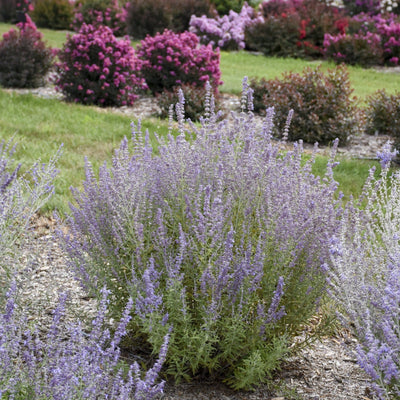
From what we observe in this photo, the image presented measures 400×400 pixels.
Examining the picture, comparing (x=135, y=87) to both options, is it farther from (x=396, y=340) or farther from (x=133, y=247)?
(x=396, y=340)

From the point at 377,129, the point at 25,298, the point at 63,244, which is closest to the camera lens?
the point at 63,244

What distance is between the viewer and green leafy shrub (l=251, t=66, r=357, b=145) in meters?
8.12

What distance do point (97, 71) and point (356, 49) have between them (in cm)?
855

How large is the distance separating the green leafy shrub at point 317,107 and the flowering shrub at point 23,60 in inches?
197

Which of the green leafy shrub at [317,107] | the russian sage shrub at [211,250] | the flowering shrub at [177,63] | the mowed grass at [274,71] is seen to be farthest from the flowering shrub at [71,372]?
the mowed grass at [274,71]

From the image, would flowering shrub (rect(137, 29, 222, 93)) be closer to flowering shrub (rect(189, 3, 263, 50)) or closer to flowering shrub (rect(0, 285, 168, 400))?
flowering shrub (rect(189, 3, 263, 50))

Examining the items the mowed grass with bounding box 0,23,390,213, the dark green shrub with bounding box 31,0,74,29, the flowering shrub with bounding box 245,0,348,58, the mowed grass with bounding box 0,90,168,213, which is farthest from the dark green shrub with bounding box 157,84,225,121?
the dark green shrub with bounding box 31,0,74,29

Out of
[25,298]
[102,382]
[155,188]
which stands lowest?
[25,298]

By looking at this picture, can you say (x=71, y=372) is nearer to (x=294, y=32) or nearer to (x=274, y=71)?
(x=274, y=71)

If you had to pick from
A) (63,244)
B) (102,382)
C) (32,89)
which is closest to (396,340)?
(102,382)

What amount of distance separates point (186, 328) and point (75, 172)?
3634 millimetres

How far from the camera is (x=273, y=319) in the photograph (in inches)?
105

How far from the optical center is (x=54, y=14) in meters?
22.4

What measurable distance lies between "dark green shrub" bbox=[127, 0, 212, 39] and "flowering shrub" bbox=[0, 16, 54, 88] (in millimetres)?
7795
